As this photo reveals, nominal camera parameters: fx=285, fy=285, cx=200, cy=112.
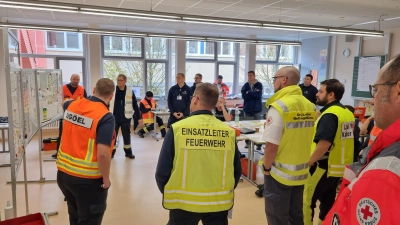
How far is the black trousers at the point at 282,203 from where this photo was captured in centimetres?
217

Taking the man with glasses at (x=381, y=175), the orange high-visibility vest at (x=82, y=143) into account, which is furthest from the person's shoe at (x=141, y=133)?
the man with glasses at (x=381, y=175)

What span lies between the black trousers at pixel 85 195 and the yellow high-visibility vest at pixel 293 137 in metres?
1.33

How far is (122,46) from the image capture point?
889 centimetres

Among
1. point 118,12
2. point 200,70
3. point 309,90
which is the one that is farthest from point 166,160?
point 200,70

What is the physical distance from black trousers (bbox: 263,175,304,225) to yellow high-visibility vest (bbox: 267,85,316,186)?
6 centimetres

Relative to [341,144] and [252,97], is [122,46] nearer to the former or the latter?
[252,97]

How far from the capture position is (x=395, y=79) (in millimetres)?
845

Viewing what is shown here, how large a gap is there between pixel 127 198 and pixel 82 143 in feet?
6.31

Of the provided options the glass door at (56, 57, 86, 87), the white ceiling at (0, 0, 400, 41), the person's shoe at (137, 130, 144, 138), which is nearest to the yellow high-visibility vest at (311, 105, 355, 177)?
the white ceiling at (0, 0, 400, 41)

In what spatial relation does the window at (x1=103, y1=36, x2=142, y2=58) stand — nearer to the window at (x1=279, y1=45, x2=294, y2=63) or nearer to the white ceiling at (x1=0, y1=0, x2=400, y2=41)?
the white ceiling at (x1=0, y1=0, x2=400, y2=41)

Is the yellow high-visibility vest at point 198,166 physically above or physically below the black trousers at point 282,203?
above

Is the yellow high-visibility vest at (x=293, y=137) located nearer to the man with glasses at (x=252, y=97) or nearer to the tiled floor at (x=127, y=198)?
the tiled floor at (x=127, y=198)

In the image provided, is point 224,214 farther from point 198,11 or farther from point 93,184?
point 198,11

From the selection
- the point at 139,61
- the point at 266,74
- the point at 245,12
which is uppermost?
the point at 245,12
